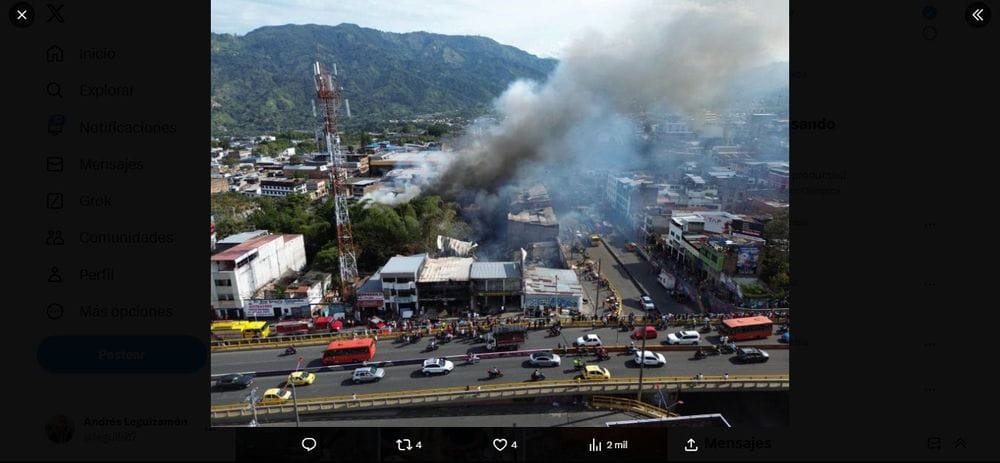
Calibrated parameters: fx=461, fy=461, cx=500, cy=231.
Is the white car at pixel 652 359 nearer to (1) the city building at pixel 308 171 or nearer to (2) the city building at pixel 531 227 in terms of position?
(2) the city building at pixel 531 227

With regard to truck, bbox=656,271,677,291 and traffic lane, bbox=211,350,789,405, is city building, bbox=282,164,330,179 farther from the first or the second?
traffic lane, bbox=211,350,789,405

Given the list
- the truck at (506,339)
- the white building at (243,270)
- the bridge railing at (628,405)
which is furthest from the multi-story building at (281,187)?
the bridge railing at (628,405)
